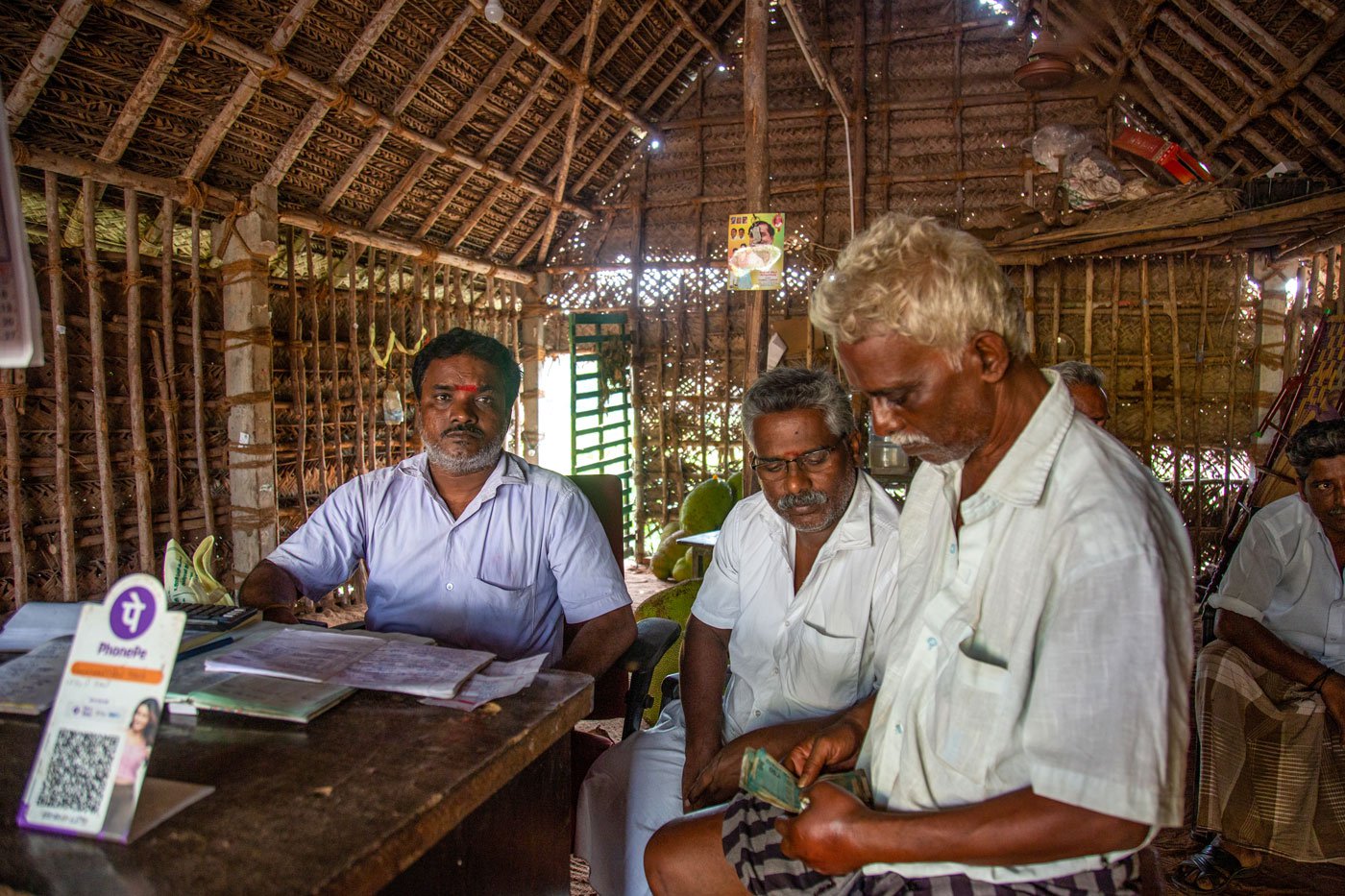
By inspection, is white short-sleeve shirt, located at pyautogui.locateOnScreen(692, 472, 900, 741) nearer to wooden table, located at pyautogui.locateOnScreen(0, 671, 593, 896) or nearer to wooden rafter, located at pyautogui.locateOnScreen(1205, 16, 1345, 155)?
wooden table, located at pyautogui.locateOnScreen(0, 671, 593, 896)

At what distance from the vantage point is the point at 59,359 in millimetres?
4355

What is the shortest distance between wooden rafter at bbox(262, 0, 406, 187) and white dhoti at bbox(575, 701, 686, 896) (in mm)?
4632

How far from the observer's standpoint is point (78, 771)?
40.0 inches

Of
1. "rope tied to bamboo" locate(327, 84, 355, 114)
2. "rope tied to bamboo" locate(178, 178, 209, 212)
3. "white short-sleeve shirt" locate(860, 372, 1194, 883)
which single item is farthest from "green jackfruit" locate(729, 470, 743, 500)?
"white short-sleeve shirt" locate(860, 372, 1194, 883)

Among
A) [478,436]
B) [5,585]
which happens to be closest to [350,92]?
[5,585]

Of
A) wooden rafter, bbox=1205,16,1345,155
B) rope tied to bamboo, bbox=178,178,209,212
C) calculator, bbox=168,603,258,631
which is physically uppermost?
wooden rafter, bbox=1205,16,1345,155

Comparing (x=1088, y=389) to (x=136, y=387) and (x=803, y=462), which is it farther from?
(x=136, y=387)

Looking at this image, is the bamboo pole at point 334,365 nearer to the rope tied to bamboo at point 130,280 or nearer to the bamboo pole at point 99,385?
the rope tied to bamboo at point 130,280

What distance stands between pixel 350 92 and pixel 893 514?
4.73 meters

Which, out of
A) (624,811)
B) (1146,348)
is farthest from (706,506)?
(624,811)

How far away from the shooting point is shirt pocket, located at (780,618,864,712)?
6.44ft

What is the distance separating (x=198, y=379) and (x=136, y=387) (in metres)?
0.38

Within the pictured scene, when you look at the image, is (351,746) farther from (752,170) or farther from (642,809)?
(752,170)

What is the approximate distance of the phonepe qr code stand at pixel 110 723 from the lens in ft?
3.28
